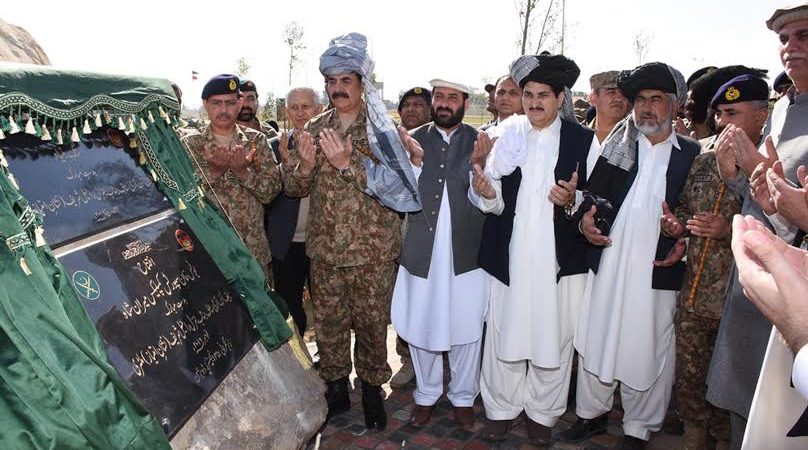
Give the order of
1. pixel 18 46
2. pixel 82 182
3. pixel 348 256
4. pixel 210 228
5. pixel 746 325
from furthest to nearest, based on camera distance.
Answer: pixel 18 46, pixel 348 256, pixel 746 325, pixel 210 228, pixel 82 182

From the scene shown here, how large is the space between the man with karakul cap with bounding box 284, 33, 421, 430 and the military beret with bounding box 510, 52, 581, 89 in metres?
0.88

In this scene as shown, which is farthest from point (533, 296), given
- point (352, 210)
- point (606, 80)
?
point (606, 80)

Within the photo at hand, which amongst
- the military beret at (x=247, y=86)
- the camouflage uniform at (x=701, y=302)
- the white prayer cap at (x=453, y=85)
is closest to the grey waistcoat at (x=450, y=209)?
the white prayer cap at (x=453, y=85)

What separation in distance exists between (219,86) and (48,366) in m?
2.67

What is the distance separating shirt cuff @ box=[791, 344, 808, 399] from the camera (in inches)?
45.6

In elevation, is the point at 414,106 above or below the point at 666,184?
above

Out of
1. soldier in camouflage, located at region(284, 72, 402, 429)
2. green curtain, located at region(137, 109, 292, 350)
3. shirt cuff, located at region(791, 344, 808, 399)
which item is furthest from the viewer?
soldier in camouflage, located at region(284, 72, 402, 429)

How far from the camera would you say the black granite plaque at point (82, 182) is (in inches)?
69.6

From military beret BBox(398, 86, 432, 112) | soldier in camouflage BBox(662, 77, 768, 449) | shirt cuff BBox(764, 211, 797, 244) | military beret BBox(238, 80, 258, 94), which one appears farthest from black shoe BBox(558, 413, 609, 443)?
military beret BBox(238, 80, 258, 94)

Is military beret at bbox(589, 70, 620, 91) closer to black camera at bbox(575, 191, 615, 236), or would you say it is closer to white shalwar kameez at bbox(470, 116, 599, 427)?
white shalwar kameez at bbox(470, 116, 599, 427)

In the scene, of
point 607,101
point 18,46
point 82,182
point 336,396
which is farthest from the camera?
point 18,46

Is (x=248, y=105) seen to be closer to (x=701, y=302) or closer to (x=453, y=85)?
(x=453, y=85)

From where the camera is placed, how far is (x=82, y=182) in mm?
1956

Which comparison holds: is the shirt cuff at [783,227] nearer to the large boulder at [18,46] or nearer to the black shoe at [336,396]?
the black shoe at [336,396]
